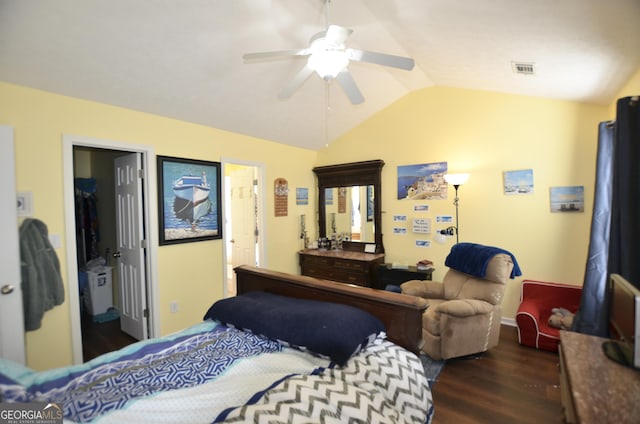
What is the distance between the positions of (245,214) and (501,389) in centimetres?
374

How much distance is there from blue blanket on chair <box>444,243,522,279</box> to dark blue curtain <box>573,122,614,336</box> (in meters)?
0.54

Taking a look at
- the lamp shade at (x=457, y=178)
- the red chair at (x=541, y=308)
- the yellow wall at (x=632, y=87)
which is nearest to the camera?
the yellow wall at (x=632, y=87)

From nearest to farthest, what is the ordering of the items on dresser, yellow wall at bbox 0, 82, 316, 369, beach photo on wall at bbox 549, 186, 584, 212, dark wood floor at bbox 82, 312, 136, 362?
yellow wall at bbox 0, 82, 316, 369, dark wood floor at bbox 82, 312, 136, 362, beach photo on wall at bbox 549, 186, 584, 212, the items on dresser

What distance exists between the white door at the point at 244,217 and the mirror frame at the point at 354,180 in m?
1.13

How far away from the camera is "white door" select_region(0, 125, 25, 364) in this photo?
186 cm

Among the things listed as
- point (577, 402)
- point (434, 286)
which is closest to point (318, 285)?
point (577, 402)

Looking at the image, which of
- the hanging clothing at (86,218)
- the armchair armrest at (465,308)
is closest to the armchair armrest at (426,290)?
the armchair armrest at (465,308)

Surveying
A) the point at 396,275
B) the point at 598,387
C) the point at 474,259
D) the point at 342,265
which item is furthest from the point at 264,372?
the point at 342,265

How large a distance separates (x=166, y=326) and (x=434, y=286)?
9.77 feet

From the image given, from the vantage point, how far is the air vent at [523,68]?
2.39m

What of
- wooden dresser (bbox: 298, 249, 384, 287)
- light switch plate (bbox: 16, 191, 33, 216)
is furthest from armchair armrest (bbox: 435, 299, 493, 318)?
light switch plate (bbox: 16, 191, 33, 216)

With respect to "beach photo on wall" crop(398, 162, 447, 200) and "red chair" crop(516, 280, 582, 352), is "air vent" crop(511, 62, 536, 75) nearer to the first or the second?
"beach photo on wall" crop(398, 162, 447, 200)

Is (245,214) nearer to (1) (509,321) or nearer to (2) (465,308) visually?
(2) (465,308)
